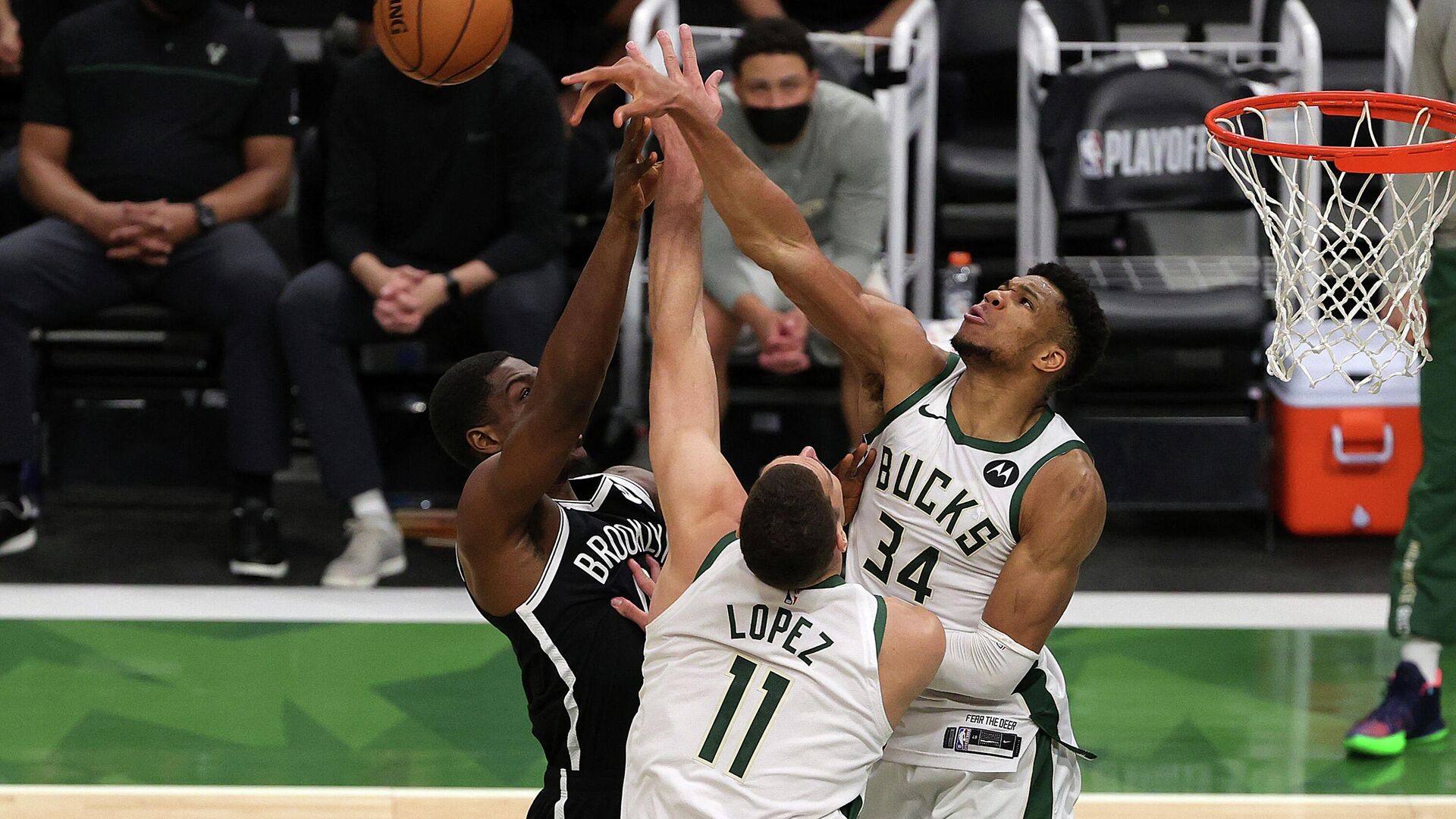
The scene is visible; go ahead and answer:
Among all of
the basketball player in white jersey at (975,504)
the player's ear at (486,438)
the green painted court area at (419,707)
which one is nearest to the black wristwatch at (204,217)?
the green painted court area at (419,707)

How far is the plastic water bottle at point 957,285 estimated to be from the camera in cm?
638

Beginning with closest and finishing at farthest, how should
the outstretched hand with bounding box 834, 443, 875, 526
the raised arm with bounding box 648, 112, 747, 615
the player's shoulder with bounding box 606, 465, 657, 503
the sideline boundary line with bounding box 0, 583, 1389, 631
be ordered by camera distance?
the raised arm with bounding box 648, 112, 747, 615
the outstretched hand with bounding box 834, 443, 875, 526
the player's shoulder with bounding box 606, 465, 657, 503
the sideline boundary line with bounding box 0, 583, 1389, 631

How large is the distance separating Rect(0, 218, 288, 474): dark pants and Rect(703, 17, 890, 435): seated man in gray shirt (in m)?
1.43

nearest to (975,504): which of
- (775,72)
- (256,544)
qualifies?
(775,72)

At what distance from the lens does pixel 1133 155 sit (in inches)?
229

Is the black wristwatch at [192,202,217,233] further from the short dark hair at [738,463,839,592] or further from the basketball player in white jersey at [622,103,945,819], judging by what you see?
the short dark hair at [738,463,839,592]

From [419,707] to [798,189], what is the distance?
2.09 metres

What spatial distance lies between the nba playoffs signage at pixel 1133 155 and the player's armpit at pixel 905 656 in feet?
11.4

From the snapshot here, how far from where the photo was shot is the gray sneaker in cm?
547

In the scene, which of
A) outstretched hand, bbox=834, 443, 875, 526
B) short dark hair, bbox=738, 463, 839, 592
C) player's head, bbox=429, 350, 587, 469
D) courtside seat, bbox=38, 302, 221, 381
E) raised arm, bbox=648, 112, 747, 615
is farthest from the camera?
courtside seat, bbox=38, 302, 221, 381

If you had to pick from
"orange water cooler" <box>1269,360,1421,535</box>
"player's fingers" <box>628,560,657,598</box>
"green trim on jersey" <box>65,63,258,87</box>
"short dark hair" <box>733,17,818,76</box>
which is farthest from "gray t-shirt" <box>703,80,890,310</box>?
"player's fingers" <box>628,560,657,598</box>

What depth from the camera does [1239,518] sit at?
6254 millimetres

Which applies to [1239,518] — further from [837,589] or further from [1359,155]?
[837,589]

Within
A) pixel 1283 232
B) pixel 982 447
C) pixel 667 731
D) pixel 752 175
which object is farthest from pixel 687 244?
pixel 1283 232
